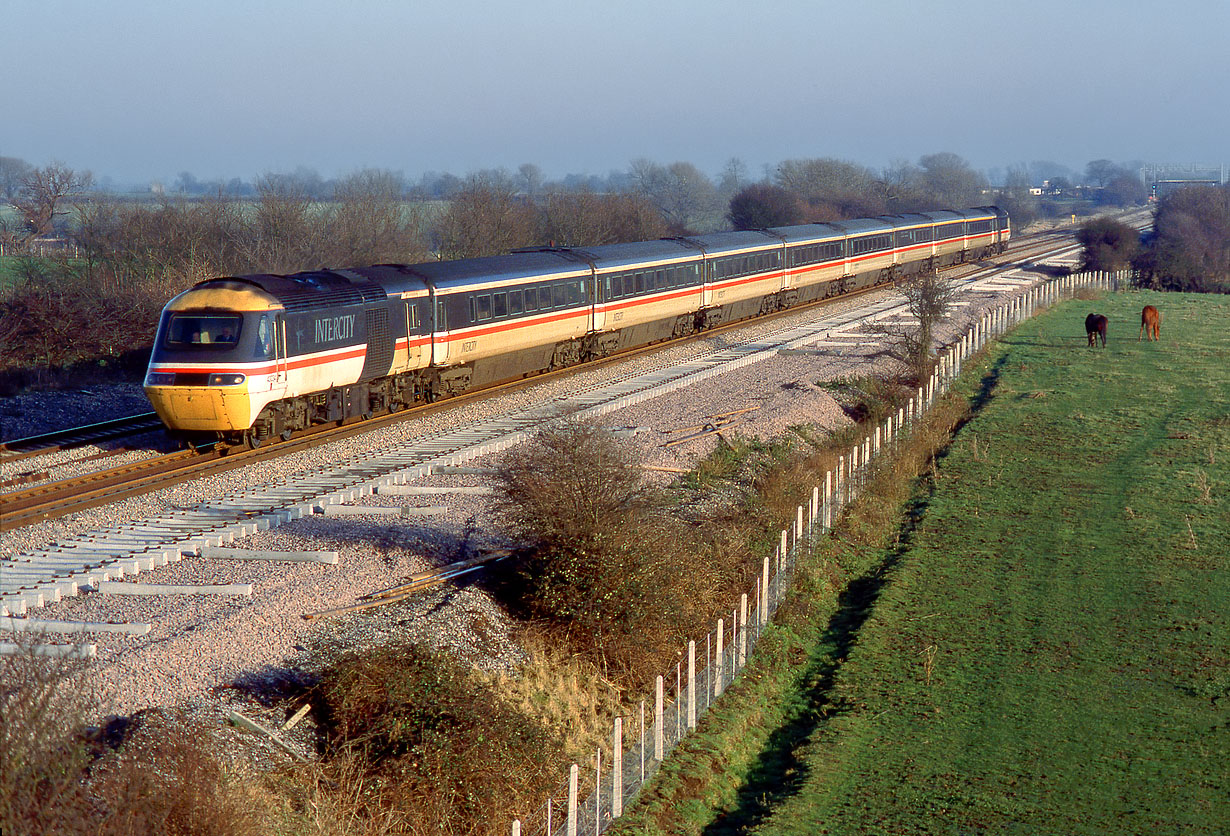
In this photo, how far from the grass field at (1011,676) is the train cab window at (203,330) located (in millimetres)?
10640

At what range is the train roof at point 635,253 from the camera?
34.8 m

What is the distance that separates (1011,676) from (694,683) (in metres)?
4.38

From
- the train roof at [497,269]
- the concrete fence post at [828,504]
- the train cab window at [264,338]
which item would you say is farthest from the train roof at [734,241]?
the train cab window at [264,338]

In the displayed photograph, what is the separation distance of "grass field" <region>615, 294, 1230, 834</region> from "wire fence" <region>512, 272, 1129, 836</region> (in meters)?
0.34

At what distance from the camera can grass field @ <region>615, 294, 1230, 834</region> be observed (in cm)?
1212

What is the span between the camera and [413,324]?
25594 mm

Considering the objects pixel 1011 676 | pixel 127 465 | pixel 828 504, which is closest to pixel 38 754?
pixel 1011 676

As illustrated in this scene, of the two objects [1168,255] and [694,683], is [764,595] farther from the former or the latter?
[1168,255]

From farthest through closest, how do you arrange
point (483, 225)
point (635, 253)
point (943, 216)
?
point (943, 216) → point (483, 225) → point (635, 253)

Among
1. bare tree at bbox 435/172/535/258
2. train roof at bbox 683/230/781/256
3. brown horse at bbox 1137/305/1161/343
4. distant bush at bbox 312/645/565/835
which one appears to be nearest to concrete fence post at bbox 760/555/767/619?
distant bush at bbox 312/645/565/835

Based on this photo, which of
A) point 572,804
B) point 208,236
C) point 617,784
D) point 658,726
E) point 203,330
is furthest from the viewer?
point 208,236

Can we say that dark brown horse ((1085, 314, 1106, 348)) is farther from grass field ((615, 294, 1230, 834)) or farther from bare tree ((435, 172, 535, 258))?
bare tree ((435, 172, 535, 258))

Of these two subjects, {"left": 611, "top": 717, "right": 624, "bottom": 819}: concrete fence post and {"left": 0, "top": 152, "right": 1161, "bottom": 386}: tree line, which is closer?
{"left": 611, "top": 717, "right": 624, "bottom": 819}: concrete fence post

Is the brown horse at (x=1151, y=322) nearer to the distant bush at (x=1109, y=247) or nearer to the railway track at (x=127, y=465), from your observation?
the distant bush at (x=1109, y=247)
